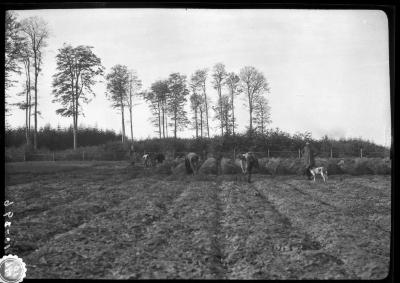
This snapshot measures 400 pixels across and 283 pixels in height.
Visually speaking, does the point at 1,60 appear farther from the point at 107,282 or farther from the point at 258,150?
the point at 258,150

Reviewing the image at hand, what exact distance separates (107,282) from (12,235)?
90cm

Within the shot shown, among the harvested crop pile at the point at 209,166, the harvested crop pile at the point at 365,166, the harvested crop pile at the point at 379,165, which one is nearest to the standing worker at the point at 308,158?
the harvested crop pile at the point at 365,166

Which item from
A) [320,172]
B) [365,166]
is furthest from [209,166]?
[365,166]

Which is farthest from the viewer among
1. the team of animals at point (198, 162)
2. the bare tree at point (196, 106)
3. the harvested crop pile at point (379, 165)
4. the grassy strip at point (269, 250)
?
the team of animals at point (198, 162)

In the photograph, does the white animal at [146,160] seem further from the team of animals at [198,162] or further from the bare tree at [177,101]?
the bare tree at [177,101]

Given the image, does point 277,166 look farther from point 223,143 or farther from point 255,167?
point 223,143

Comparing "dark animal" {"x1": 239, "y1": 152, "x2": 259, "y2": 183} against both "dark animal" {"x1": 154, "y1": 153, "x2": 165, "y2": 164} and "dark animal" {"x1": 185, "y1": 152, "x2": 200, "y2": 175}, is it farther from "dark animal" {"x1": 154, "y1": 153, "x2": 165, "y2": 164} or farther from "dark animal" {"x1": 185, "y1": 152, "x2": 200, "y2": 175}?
"dark animal" {"x1": 154, "y1": 153, "x2": 165, "y2": 164}

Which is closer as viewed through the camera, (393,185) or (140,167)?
(393,185)

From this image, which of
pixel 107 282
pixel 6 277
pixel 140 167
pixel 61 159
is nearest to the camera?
pixel 6 277

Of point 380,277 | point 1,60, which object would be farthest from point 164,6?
point 380,277

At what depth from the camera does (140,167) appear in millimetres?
3025

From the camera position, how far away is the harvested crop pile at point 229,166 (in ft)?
9.87

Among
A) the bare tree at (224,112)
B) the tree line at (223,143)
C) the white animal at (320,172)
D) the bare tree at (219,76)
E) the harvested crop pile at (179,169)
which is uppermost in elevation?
the bare tree at (219,76)

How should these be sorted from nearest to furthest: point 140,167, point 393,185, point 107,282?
point 107,282, point 393,185, point 140,167
